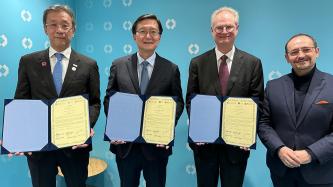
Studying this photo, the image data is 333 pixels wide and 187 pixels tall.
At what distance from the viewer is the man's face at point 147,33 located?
2.25 m

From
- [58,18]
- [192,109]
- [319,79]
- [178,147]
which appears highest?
[58,18]

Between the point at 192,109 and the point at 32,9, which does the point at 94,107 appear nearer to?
the point at 192,109

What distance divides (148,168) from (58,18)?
128 centimetres

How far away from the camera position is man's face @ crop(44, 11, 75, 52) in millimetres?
2127

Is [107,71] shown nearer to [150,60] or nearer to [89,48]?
[89,48]

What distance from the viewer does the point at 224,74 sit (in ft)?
7.39

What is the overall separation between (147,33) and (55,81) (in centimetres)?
75

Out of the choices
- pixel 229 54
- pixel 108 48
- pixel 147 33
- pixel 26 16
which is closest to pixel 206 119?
pixel 229 54

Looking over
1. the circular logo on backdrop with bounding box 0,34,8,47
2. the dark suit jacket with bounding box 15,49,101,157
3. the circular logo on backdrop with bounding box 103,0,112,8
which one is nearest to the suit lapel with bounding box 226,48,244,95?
the dark suit jacket with bounding box 15,49,101,157

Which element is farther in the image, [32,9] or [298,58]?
[32,9]

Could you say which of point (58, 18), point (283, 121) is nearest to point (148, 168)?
point (283, 121)

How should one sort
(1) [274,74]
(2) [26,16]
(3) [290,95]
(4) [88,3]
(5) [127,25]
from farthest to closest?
(4) [88,3] → (5) [127,25] → (2) [26,16] → (1) [274,74] → (3) [290,95]

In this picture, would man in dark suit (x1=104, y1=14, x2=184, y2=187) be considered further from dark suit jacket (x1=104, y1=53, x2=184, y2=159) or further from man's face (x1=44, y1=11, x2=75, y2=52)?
man's face (x1=44, y1=11, x2=75, y2=52)

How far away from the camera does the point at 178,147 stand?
330 cm
